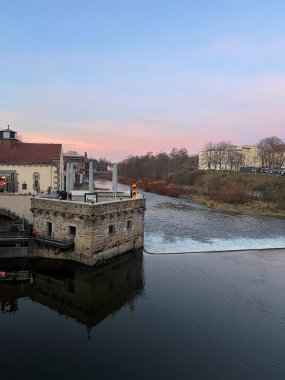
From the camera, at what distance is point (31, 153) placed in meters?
38.0

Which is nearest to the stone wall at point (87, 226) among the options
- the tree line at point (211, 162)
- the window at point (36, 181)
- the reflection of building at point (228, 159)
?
the window at point (36, 181)

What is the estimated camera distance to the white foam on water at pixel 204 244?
30.9m

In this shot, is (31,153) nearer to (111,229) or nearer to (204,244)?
(111,229)

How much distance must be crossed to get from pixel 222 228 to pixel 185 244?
36.3 feet

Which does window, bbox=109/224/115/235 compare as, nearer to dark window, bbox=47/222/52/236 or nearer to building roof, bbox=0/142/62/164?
dark window, bbox=47/222/52/236

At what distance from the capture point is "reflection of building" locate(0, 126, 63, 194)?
36156 mm

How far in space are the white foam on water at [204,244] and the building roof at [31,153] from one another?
48.2 feet

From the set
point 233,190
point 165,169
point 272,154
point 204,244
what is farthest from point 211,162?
point 204,244

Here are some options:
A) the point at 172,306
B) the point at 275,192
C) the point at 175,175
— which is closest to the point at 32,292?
the point at 172,306

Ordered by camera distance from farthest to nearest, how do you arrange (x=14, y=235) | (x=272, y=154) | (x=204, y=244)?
(x=272, y=154) < (x=204, y=244) < (x=14, y=235)

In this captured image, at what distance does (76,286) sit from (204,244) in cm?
1564

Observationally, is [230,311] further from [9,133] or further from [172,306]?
[9,133]

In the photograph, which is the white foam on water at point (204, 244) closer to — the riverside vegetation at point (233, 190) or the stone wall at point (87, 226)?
the stone wall at point (87, 226)

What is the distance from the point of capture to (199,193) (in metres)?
80.2
